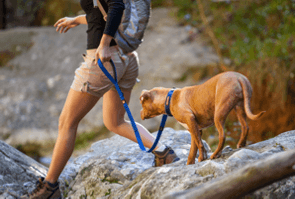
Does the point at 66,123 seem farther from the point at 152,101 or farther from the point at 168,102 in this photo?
the point at 168,102

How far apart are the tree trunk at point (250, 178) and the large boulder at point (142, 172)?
49 mm

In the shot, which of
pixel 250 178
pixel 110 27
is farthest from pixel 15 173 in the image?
pixel 250 178

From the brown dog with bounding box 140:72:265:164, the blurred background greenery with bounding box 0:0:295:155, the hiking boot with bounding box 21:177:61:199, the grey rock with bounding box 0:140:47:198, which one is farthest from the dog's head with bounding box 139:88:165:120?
the blurred background greenery with bounding box 0:0:295:155

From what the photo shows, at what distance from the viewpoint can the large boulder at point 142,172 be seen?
1.44 metres

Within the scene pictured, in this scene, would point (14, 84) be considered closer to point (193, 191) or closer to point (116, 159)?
point (116, 159)

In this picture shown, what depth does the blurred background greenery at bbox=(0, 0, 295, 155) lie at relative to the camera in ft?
12.4

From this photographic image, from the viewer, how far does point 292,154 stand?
1092mm

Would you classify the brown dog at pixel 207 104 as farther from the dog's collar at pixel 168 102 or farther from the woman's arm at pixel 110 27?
the woman's arm at pixel 110 27

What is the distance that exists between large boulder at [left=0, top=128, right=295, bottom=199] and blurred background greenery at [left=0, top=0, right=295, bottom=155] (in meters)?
1.43

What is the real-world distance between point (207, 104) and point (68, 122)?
109cm

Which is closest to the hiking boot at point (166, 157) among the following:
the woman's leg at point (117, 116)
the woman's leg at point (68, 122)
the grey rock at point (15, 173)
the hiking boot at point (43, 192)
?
the woman's leg at point (117, 116)

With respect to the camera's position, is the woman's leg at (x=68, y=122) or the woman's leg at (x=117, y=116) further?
the woman's leg at (x=117, y=116)

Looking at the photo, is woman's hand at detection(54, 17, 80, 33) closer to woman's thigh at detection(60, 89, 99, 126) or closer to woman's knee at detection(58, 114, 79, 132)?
woman's thigh at detection(60, 89, 99, 126)

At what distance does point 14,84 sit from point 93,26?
5.20 m
